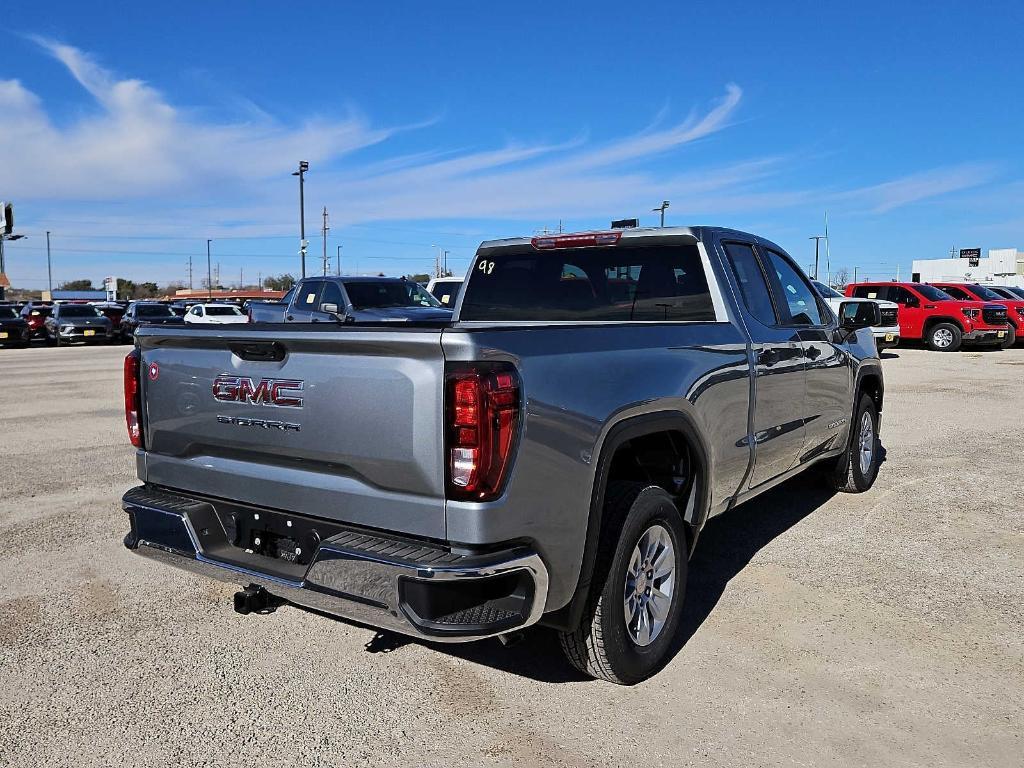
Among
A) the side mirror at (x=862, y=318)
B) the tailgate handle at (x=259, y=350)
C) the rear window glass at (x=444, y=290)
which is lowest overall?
the tailgate handle at (x=259, y=350)

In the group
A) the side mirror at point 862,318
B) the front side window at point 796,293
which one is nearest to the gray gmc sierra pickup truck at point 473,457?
the front side window at point 796,293

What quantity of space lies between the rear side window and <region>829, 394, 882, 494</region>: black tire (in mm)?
1998

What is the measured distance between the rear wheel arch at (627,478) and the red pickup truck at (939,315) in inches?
828

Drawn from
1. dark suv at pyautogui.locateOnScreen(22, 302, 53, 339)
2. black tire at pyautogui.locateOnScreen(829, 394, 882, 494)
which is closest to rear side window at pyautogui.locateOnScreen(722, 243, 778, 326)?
black tire at pyautogui.locateOnScreen(829, 394, 882, 494)

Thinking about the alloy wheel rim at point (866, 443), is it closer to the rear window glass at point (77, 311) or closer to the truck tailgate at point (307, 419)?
the truck tailgate at point (307, 419)

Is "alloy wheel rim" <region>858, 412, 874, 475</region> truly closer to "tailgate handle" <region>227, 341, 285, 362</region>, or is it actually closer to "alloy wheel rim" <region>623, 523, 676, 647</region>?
"alloy wheel rim" <region>623, 523, 676, 647</region>

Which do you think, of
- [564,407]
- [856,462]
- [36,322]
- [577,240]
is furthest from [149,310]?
[564,407]

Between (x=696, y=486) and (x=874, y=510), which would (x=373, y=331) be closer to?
(x=696, y=486)

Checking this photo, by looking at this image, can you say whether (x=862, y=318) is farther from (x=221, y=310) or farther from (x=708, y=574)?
(x=221, y=310)

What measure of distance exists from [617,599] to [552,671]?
61cm

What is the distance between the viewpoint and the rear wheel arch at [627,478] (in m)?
3.11

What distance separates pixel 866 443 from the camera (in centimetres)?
689

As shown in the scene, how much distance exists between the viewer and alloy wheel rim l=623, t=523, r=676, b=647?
3.49 metres

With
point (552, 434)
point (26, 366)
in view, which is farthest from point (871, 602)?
point (26, 366)
